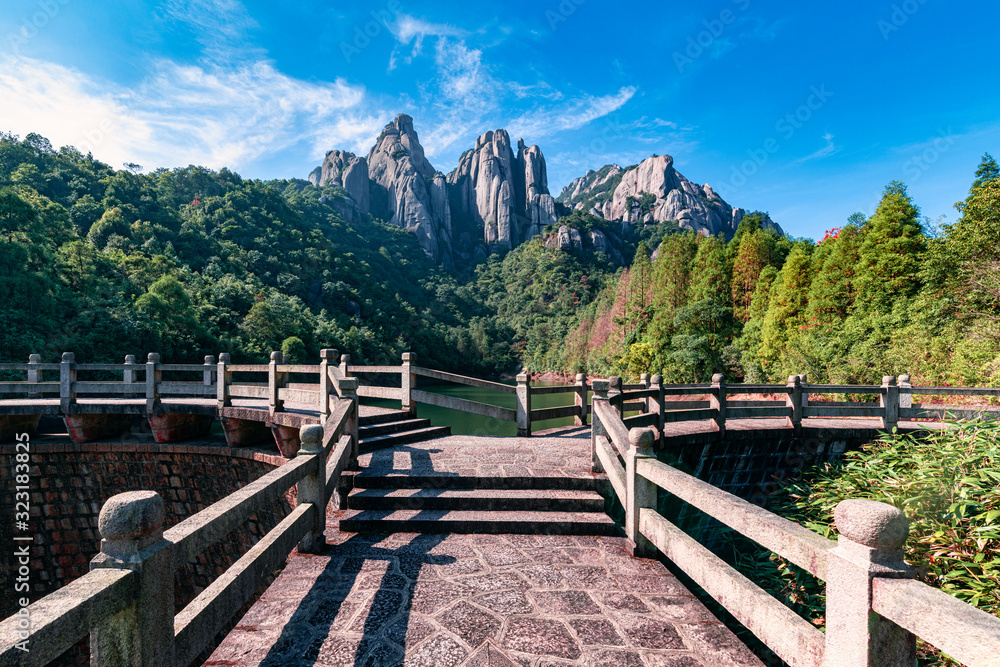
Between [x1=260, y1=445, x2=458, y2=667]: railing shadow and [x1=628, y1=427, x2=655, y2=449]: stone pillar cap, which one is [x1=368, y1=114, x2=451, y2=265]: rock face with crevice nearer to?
[x1=260, y1=445, x2=458, y2=667]: railing shadow

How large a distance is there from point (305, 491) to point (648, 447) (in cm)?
270

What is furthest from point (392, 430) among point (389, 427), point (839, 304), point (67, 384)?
point (839, 304)

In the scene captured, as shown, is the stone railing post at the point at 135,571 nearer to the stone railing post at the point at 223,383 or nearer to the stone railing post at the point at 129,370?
the stone railing post at the point at 223,383

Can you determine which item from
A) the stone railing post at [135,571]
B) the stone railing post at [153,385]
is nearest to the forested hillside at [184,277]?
the stone railing post at [153,385]

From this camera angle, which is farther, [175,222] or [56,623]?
[175,222]

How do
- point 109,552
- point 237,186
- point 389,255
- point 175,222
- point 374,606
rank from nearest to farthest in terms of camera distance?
point 109,552 → point 374,606 → point 175,222 → point 237,186 → point 389,255

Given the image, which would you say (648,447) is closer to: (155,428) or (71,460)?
(155,428)

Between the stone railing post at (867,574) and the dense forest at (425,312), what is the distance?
15.2m

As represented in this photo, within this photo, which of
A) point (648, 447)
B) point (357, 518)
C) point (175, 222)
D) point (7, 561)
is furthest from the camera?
point (175, 222)

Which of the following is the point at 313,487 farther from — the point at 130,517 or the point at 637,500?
the point at 637,500

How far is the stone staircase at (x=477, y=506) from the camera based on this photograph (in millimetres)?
4000

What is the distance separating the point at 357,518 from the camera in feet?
13.1

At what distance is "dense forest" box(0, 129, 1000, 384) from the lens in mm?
15148

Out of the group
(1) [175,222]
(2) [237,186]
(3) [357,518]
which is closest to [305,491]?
(3) [357,518]
